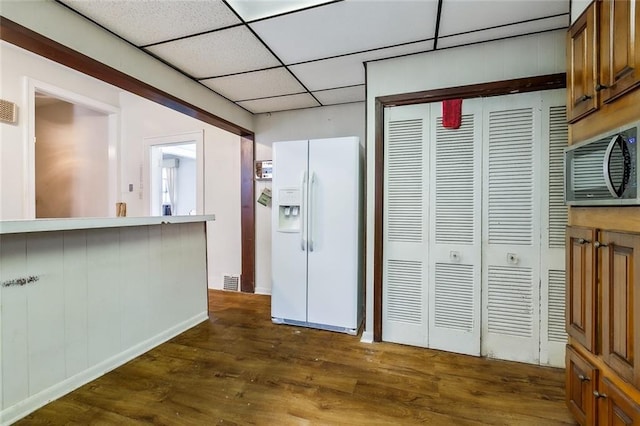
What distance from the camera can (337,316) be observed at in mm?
2762

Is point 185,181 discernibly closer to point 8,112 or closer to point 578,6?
point 8,112

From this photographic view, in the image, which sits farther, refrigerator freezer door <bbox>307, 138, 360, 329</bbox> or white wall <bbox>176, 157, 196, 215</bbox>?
white wall <bbox>176, 157, 196, 215</bbox>

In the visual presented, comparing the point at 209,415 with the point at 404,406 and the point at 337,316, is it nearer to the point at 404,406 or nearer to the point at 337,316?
the point at 404,406

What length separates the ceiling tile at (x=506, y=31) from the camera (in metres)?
1.96

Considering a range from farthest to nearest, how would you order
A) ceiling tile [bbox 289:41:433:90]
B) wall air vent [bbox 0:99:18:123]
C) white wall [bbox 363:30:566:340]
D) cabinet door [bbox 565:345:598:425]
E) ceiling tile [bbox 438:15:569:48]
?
wall air vent [bbox 0:99:18:123], ceiling tile [bbox 289:41:433:90], white wall [bbox 363:30:566:340], ceiling tile [bbox 438:15:569:48], cabinet door [bbox 565:345:598:425]

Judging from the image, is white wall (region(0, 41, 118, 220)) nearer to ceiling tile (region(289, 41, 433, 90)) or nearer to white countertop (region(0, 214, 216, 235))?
white countertop (region(0, 214, 216, 235))

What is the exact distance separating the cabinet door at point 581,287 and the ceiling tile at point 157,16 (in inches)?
95.1

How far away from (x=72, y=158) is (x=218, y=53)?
3677 mm

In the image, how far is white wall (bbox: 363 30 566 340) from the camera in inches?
82.4

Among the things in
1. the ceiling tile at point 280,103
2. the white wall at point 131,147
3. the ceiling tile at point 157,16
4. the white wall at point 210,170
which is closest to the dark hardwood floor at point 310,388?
the white wall at point 210,170

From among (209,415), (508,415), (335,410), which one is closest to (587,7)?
(508,415)

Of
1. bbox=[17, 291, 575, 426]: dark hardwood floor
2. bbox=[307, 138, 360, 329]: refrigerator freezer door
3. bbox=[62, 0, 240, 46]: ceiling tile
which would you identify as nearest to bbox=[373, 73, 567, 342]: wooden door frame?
bbox=[307, 138, 360, 329]: refrigerator freezer door

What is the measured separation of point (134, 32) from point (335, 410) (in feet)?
9.34

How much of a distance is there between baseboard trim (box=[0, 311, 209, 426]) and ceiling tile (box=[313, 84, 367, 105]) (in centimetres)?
281
